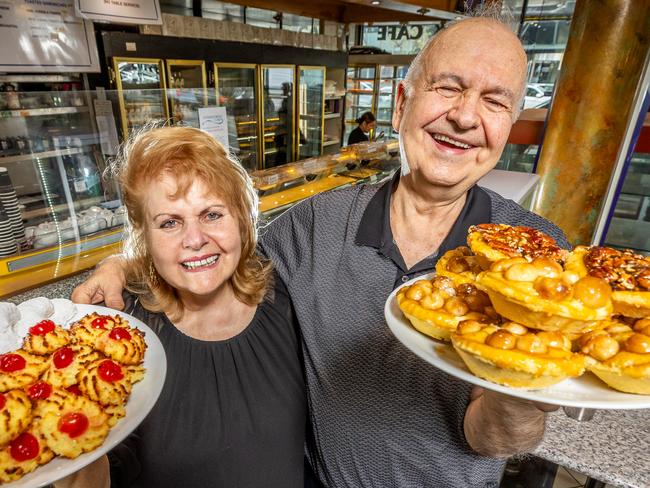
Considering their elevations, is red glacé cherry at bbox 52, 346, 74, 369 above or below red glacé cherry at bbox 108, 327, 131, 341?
below

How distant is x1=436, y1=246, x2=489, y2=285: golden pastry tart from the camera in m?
1.08

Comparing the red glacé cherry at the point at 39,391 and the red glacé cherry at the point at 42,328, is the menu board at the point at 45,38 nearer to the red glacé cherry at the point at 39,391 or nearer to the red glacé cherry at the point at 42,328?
the red glacé cherry at the point at 42,328

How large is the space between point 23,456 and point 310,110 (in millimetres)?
7755

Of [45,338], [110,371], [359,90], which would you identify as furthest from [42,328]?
[359,90]

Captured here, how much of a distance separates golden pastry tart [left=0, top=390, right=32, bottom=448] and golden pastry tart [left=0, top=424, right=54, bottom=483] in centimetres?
2

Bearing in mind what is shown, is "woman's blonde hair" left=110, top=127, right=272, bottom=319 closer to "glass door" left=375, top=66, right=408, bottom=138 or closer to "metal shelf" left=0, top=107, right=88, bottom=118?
"metal shelf" left=0, top=107, right=88, bottom=118

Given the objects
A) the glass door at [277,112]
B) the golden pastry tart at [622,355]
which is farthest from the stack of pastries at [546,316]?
the glass door at [277,112]

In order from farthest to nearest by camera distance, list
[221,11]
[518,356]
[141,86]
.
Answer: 1. [221,11]
2. [141,86]
3. [518,356]

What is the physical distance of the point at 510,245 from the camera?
98 centimetres

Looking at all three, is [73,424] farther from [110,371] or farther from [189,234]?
[189,234]

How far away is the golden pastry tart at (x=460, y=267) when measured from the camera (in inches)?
42.6

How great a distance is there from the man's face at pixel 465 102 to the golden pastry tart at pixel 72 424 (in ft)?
3.84

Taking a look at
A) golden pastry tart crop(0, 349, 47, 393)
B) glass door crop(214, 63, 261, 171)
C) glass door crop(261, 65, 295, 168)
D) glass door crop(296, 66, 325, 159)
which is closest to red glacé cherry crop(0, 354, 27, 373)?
golden pastry tart crop(0, 349, 47, 393)

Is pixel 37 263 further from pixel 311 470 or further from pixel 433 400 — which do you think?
pixel 433 400
